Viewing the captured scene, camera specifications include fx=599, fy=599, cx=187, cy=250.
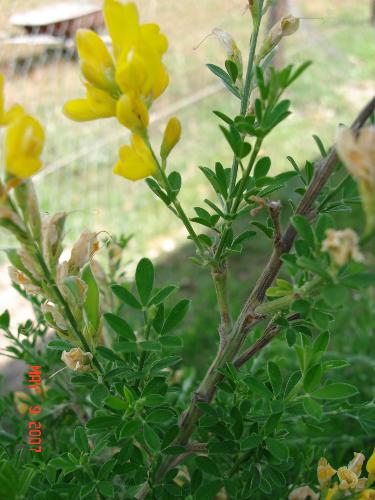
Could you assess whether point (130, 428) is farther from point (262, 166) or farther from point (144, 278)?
point (262, 166)

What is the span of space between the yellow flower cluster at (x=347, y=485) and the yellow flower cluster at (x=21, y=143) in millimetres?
482

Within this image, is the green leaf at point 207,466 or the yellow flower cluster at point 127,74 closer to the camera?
the yellow flower cluster at point 127,74

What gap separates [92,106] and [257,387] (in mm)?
359

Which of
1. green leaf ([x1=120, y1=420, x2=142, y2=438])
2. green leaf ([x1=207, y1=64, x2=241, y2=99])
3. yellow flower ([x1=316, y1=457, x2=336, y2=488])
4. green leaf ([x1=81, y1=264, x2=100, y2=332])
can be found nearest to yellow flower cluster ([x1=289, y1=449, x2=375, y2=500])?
yellow flower ([x1=316, y1=457, x2=336, y2=488])

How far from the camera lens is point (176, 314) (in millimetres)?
697

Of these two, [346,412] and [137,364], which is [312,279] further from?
[346,412]

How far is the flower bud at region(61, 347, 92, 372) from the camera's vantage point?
25.1 inches

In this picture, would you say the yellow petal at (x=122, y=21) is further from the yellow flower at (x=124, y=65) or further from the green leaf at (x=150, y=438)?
the green leaf at (x=150, y=438)

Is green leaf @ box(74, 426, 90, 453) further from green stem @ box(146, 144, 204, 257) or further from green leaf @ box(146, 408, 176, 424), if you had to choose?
green stem @ box(146, 144, 204, 257)

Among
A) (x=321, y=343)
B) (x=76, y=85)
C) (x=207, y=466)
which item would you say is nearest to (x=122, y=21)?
(x=321, y=343)

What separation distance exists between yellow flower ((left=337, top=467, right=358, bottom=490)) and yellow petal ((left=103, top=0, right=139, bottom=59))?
516 millimetres

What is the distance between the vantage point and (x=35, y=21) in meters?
4.32

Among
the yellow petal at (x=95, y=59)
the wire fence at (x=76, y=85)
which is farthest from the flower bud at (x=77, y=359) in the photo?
the wire fence at (x=76, y=85)

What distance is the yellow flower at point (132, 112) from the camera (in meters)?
0.52
